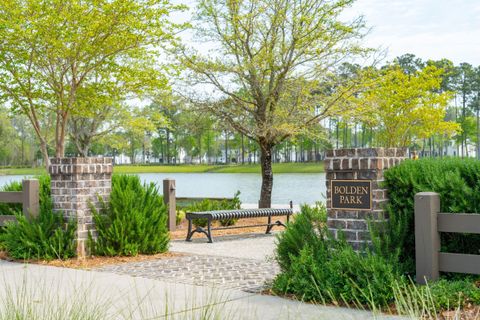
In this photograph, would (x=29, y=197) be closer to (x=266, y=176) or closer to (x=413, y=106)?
(x=266, y=176)

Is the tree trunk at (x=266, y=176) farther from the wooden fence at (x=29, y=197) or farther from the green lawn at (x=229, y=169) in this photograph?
the green lawn at (x=229, y=169)

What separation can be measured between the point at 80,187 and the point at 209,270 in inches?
103

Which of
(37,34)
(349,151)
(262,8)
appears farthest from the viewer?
(37,34)

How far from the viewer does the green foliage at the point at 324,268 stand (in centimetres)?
605

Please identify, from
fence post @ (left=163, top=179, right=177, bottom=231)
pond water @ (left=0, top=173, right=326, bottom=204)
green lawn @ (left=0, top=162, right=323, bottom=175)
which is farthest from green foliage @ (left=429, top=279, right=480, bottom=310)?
green lawn @ (left=0, top=162, right=323, bottom=175)

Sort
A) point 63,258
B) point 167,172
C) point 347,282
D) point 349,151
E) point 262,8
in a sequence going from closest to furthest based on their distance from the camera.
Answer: point 347,282 < point 349,151 < point 63,258 < point 262,8 < point 167,172

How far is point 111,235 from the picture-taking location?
10047mm

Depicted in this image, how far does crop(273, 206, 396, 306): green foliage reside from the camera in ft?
19.8

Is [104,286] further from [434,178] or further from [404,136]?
[404,136]

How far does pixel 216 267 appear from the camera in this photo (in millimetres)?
9094

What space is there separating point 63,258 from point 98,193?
116cm

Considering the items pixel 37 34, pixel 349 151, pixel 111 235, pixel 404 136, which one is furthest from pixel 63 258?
pixel 404 136

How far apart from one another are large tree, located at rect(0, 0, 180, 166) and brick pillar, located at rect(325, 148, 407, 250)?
1493 cm

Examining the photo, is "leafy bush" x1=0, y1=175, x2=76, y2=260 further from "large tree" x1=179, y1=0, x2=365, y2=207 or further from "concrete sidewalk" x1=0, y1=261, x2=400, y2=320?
"large tree" x1=179, y1=0, x2=365, y2=207
